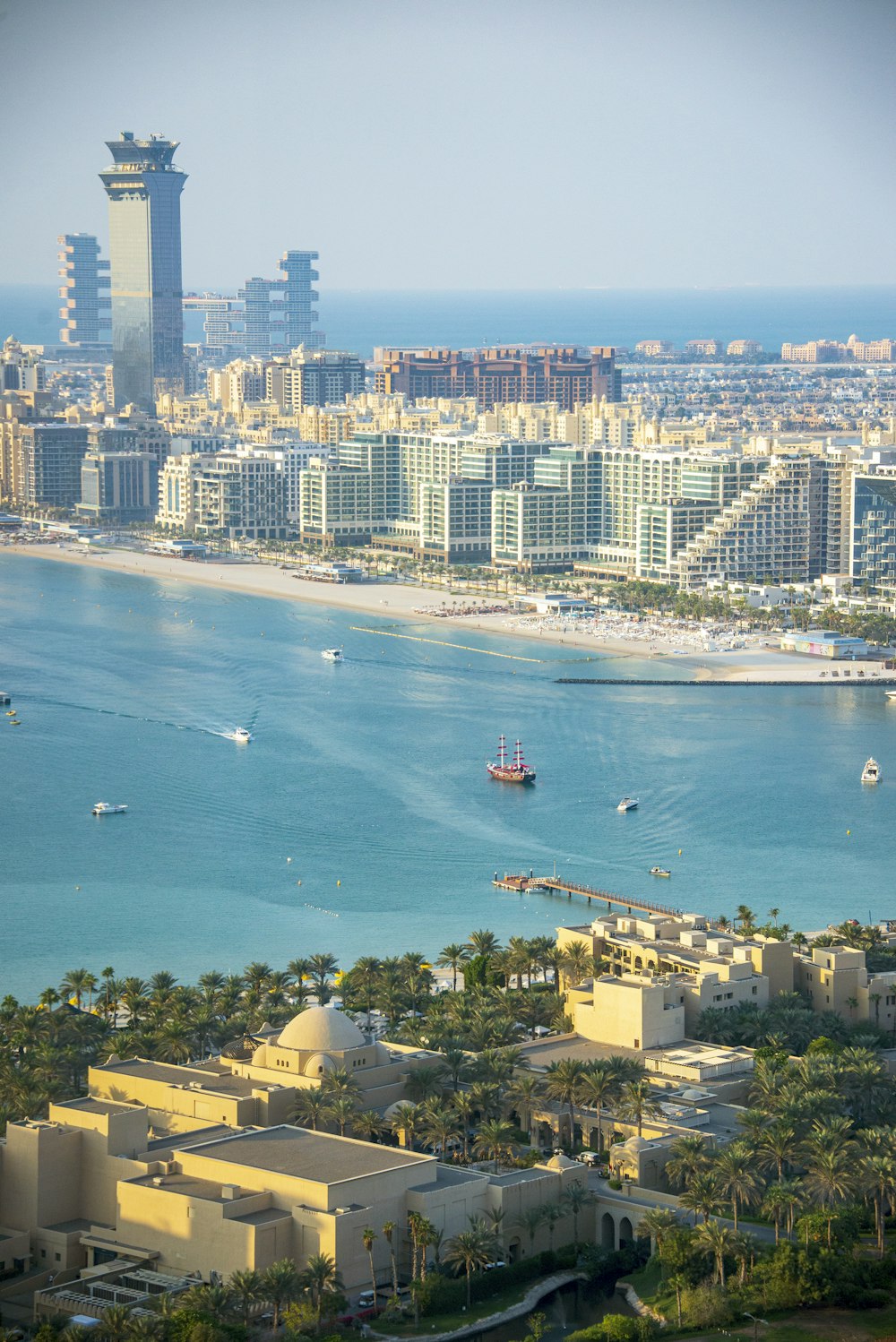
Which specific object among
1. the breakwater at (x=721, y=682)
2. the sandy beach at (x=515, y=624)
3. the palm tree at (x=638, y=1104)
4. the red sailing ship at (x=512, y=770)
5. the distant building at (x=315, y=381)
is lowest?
the palm tree at (x=638, y=1104)

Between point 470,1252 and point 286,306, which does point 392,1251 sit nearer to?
point 470,1252

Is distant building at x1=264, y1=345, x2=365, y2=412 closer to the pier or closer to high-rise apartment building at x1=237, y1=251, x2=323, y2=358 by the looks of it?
high-rise apartment building at x1=237, y1=251, x2=323, y2=358

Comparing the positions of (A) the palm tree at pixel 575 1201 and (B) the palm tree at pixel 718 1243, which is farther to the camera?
(A) the palm tree at pixel 575 1201

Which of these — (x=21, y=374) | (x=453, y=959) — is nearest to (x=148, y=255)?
(x=21, y=374)

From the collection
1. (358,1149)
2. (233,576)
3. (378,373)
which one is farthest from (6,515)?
(358,1149)

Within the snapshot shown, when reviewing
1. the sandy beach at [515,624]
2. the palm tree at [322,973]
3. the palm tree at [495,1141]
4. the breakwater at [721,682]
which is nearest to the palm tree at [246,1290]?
the palm tree at [495,1141]

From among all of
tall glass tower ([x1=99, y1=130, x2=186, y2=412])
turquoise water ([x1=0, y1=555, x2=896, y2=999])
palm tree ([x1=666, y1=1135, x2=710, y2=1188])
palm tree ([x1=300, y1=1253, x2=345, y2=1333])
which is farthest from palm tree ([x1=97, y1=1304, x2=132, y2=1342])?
tall glass tower ([x1=99, y1=130, x2=186, y2=412])

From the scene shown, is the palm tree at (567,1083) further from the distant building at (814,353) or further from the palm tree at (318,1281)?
the distant building at (814,353)
